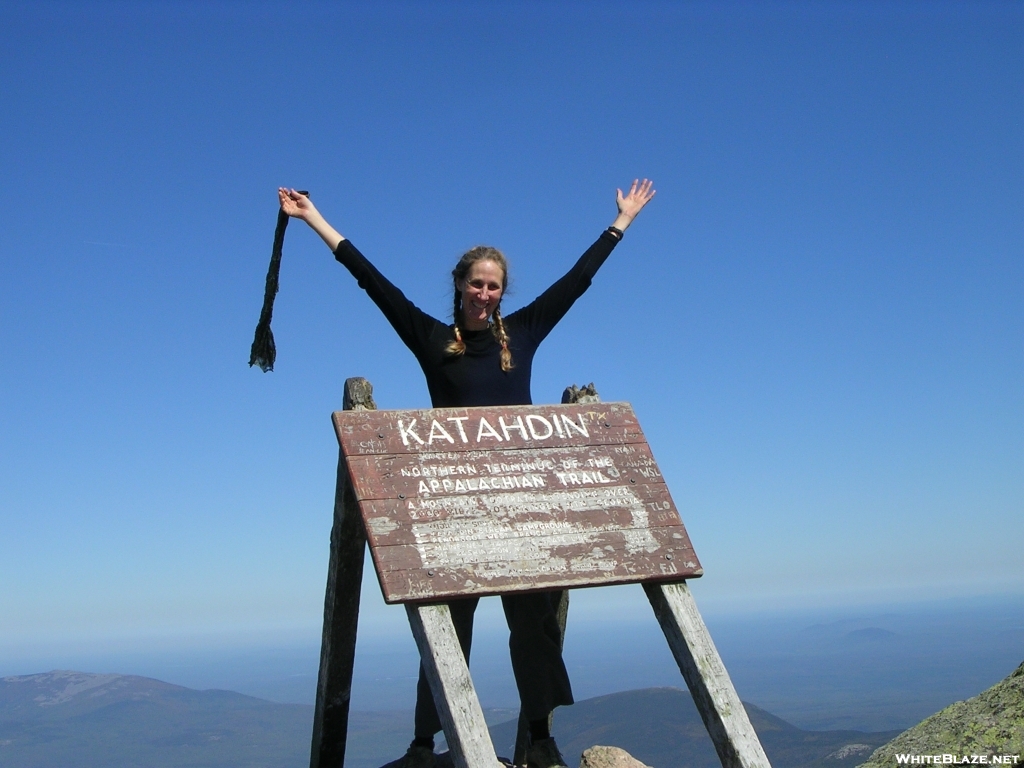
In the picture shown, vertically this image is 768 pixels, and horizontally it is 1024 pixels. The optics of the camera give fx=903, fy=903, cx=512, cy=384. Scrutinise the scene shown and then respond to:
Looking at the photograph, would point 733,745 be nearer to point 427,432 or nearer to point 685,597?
point 685,597

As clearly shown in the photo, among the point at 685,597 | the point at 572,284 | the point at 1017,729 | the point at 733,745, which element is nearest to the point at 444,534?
the point at 685,597

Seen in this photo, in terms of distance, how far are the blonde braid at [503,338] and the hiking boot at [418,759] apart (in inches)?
110

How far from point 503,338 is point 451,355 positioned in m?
0.39

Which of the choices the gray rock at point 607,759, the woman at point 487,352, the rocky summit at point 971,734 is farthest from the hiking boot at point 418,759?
the rocky summit at point 971,734

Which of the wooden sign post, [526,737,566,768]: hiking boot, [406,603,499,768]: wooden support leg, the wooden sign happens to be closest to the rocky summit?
the wooden sign post

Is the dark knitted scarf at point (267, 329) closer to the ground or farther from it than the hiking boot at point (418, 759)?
farther from it

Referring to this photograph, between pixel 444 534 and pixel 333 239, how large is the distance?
2.12 meters

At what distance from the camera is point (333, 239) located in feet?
18.9

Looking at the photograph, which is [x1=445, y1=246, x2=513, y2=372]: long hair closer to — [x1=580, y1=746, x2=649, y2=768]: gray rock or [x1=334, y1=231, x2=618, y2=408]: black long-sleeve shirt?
[x1=334, y1=231, x2=618, y2=408]: black long-sleeve shirt

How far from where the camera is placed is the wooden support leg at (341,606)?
222 inches

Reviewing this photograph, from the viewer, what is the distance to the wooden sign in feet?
15.4

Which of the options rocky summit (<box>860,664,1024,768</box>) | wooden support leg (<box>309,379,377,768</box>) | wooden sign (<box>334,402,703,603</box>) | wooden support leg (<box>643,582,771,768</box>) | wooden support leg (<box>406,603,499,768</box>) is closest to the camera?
rocky summit (<box>860,664,1024,768</box>)

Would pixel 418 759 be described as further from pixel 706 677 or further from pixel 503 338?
pixel 503 338

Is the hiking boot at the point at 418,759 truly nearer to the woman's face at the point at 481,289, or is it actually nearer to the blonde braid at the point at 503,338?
the blonde braid at the point at 503,338
